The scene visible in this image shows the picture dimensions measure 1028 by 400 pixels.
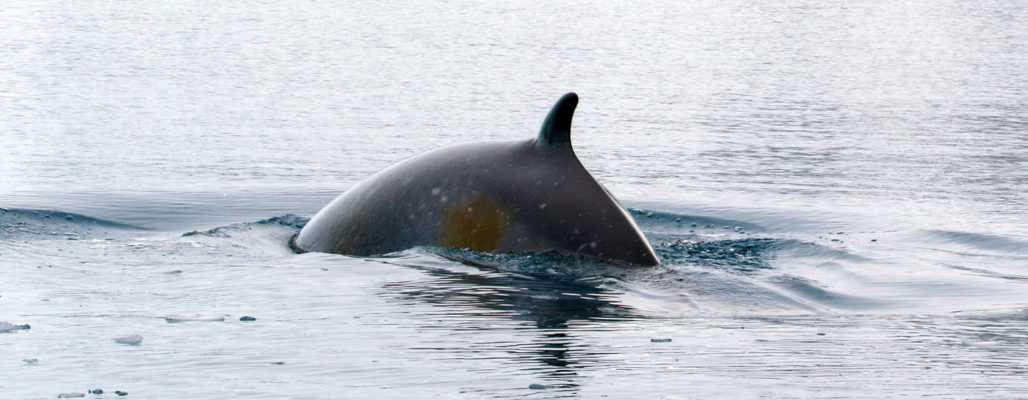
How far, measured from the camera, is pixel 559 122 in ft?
26.0

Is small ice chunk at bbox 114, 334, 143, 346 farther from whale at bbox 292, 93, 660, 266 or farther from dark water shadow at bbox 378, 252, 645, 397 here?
whale at bbox 292, 93, 660, 266

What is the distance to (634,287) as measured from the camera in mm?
7824

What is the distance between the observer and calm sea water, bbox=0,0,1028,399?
241 inches

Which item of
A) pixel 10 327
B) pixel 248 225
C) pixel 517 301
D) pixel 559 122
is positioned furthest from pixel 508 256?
pixel 248 225

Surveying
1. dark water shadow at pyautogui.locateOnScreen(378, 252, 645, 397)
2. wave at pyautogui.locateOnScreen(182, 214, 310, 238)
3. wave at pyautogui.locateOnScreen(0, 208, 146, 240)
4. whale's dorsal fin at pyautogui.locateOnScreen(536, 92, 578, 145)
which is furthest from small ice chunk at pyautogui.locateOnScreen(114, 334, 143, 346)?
wave at pyautogui.locateOnScreen(0, 208, 146, 240)

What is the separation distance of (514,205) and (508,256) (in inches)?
10.0

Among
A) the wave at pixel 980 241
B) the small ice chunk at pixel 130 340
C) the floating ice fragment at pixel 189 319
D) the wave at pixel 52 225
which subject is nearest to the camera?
the small ice chunk at pixel 130 340

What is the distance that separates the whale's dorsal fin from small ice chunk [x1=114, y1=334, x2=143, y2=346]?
238 cm

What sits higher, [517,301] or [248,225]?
[517,301]

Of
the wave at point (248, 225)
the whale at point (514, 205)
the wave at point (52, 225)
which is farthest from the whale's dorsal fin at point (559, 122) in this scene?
the wave at point (52, 225)

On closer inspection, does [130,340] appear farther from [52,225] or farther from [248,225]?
[52,225]

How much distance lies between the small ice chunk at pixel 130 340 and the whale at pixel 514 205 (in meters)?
1.93

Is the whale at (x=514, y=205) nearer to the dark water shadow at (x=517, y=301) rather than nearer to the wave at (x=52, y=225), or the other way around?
the dark water shadow at (x=517, y=301)

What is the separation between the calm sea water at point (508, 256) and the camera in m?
6.11
